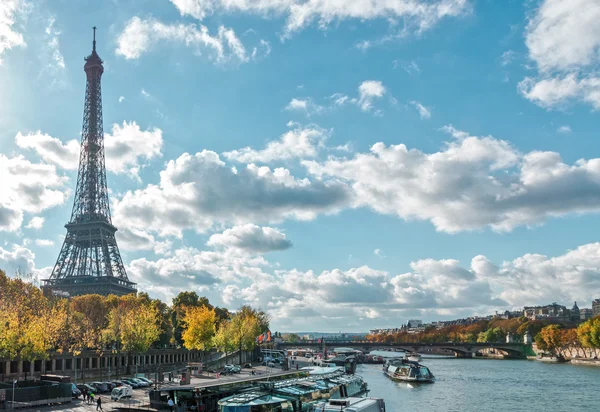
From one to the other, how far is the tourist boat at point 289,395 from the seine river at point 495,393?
13942 millimetres

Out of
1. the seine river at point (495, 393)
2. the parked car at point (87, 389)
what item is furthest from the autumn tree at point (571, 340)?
the parked car at point (87, 389)

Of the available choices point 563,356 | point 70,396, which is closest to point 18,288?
point 70,396

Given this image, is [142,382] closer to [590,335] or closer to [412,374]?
[412,374]

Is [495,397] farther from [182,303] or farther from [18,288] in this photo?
[182,303]

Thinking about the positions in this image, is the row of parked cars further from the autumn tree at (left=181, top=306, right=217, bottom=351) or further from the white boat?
the autumn tree at (left=181, top=306, right=217, bottom=351)

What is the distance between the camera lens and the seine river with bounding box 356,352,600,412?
78688mm

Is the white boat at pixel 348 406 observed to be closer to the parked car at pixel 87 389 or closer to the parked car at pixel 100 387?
the parked car at pixel 87 389

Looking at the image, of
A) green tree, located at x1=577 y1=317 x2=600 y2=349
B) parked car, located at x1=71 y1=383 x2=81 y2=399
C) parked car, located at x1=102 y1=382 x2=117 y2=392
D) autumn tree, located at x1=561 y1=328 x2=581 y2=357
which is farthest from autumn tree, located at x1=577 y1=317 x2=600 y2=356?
parked car, located at x1=71 y1=383 x2=81 y2=399

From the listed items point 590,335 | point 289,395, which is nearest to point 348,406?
point 289,395

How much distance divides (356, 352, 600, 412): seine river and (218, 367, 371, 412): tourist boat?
13942 mm

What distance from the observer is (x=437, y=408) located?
77.8 metres

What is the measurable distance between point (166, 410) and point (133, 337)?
5388 centimetres

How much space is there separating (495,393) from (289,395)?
57669 mm

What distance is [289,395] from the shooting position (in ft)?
157
